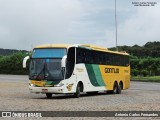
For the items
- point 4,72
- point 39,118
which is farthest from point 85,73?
point 4,72

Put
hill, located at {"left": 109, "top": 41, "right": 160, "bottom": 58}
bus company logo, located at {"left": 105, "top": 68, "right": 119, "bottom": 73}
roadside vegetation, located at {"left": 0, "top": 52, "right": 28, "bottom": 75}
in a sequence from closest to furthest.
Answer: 1. bus company logo, located at {"left": 105, "top": 68, "right": 119, "bottom": 73}
2. roadside vegetation, located at {"left": 0, "top": 52, "right": 28, "bottom": 75}
3. hill, located at {"left": 109, "top": 41, "right": 160, "bottom": 58}

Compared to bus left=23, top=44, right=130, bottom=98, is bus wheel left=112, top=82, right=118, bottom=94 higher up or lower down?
lower down

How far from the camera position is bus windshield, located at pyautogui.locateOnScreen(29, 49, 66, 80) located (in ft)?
91.0

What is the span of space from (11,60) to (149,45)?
73369 mm

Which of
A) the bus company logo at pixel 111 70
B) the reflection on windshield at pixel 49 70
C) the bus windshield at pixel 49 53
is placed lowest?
the bus company logo at pixel 111 70

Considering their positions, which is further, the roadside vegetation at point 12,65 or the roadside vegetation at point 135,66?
the roadside vegetation at point 12,65

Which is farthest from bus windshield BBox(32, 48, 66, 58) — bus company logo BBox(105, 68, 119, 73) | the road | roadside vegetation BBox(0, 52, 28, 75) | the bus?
roadside vegetation BBox(0, 52, 28, 75)

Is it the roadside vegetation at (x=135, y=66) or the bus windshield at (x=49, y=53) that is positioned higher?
the bus windshield at (x=49, y=53)

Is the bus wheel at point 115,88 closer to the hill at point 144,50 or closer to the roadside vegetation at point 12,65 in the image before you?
the roadside vegetation at point 12,65

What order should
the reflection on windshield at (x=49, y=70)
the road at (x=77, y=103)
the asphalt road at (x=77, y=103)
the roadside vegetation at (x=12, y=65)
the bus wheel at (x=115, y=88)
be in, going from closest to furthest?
the asphalt road at (x=77, y=103)
the road at (x=77, y=103)
the reflection on windshield at (x=49, y=70)
the bus wheel at (x=115, y=88)
the roadside vegetation at (x=12, y=65)

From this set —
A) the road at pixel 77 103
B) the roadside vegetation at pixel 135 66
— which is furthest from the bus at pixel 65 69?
the roadside vegetation at pixel 135 66

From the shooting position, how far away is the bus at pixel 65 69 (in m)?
27.7

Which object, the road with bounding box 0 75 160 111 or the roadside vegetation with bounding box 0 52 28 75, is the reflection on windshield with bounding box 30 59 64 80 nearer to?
the road with bounding box 0 75 160 111

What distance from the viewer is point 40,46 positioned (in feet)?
94.6
